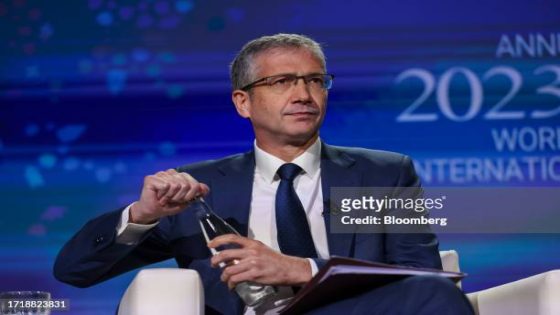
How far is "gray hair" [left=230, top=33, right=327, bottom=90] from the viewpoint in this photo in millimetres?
3004

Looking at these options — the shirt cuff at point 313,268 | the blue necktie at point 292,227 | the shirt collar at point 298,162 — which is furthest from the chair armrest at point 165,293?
the shirt collar at point 298,162

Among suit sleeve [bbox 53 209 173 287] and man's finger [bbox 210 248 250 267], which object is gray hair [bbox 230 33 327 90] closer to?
suit sleeve [bbox 53 209 173 287]

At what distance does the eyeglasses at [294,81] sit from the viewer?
9.69 feet

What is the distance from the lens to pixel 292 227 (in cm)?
282

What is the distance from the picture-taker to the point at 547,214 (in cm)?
367

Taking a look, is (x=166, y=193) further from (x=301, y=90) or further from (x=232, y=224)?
(x=301, y=90)

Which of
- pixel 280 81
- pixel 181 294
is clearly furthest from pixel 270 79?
pixel 181 294

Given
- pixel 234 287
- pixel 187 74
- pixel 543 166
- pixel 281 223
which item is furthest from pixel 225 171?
pixel 543 166

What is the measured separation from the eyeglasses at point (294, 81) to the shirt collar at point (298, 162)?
18cm

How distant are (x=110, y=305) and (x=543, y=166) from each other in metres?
1.70

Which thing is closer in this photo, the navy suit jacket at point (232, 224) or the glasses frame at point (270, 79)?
the navy suit jacket at point (232, 224)

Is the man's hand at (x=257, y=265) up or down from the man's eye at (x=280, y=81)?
down

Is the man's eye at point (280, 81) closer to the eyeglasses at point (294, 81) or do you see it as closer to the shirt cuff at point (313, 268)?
the eyeglasses at point (294, 81)

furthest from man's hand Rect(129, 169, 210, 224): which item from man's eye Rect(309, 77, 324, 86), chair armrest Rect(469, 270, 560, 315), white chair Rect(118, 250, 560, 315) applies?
chair armrest Rect(469, 270, 560, 315)
